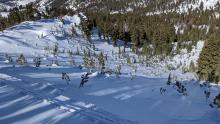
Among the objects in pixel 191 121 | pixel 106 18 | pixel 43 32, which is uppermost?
pixel 106 18

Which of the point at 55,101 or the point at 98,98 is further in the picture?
the point at 98,98

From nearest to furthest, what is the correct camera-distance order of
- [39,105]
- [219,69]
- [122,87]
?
[39,105] < [122,87] < [219,69]

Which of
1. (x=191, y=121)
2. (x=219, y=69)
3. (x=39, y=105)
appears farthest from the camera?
(x=219, y=69)

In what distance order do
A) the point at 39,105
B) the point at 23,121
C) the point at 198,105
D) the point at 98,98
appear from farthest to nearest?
the point at 198,105 → the point at 98,98 → the point at 39,105 → the point at 23,121

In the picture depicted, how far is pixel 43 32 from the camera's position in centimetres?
7512

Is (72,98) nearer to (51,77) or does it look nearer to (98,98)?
(98,98)

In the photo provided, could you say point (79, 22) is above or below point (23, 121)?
above

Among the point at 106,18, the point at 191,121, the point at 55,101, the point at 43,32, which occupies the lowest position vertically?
the point at 191,121

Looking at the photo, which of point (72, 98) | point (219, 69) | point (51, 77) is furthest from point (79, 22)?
point (72, 98)

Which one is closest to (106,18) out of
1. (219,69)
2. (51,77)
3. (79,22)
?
(79,22)

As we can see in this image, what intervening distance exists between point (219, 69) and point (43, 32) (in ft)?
123

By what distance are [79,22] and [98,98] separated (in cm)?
7922

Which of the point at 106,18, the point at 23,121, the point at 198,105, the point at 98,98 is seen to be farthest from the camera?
the point at 106,18

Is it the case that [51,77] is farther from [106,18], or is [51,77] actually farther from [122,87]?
[106,18]
